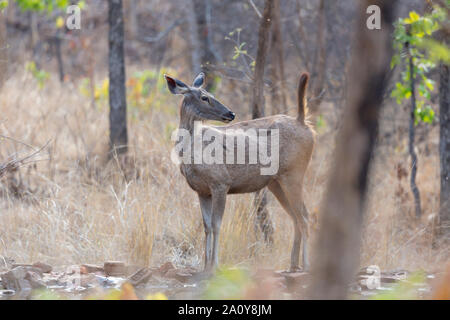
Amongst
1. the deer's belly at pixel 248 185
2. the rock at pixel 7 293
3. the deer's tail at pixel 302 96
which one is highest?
the deer's tail at pixel 302 96

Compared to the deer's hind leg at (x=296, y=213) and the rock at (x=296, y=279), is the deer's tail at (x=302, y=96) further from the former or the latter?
the rock at (x=296, y=279)

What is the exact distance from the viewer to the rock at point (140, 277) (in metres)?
5.47

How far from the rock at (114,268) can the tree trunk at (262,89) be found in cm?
176

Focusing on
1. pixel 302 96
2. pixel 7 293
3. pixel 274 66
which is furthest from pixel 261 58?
pixel 7 293

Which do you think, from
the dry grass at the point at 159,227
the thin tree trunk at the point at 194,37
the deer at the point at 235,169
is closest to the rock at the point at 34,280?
the dry grass at the point at 159,227

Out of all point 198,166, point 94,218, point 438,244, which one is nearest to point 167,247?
point 94,218

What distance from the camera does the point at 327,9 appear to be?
42.2 feet

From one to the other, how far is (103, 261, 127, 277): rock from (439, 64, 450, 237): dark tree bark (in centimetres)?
382

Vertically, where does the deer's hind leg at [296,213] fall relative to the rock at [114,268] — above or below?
above

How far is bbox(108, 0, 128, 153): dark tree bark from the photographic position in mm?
10516

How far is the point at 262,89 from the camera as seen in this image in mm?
7203

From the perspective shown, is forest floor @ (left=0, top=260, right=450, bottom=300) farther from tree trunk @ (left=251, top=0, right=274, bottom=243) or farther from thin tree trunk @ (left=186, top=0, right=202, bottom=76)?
thin tree trunk @ (left=186, top=0, right=202, bottom=76)

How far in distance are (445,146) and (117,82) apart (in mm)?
4886

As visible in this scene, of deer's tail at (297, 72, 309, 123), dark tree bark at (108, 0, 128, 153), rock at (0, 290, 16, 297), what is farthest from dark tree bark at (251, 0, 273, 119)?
dark tree bark at (108, 0, 128, 153)
